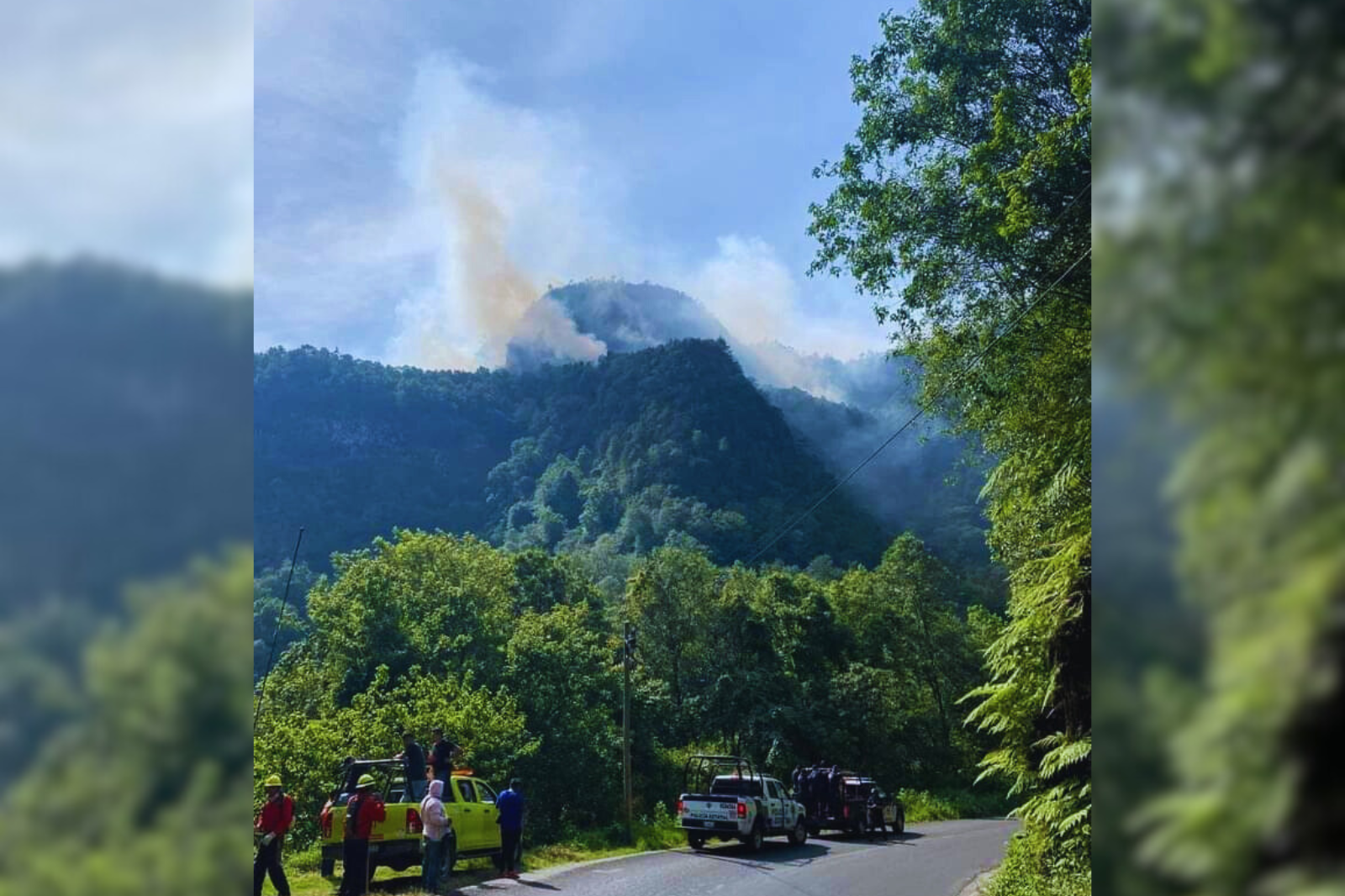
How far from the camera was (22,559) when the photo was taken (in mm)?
2488

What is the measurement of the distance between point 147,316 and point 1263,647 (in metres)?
2.41

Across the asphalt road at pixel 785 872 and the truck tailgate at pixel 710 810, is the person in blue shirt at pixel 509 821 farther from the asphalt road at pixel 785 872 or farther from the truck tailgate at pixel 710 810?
the truck tailgate at pixel 710 810

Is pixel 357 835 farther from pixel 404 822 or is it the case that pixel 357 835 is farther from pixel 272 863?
pixel 404 822

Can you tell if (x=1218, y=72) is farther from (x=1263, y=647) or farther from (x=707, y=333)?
(x=707, y=333)

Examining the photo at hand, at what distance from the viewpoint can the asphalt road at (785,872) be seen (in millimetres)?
13047

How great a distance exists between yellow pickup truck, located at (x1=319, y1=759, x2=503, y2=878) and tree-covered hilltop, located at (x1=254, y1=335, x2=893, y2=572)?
21474 mm

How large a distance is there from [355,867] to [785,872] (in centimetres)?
709

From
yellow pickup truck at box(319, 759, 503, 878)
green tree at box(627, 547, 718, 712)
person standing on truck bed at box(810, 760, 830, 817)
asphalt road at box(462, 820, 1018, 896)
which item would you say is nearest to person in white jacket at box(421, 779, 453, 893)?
yellow pickup truck at box(319, 759, 503, 878)

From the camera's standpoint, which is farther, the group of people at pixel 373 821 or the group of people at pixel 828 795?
the group of people at pixel 828 795

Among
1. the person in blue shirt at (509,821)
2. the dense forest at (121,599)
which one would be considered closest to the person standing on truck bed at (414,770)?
the person in blue shirt at (509,821)

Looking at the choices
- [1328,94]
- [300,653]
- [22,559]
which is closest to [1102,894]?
[1328,94]

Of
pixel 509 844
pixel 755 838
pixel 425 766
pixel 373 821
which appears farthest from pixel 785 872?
pixel 373 821

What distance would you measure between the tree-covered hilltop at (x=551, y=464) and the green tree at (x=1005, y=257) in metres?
21.7

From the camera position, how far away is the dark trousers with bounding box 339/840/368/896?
392 inches
